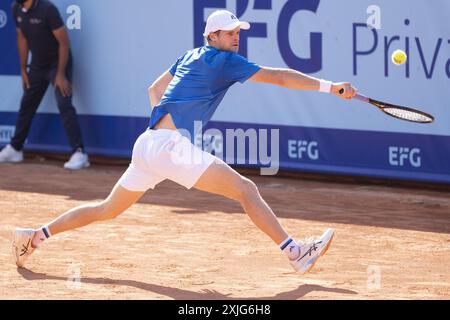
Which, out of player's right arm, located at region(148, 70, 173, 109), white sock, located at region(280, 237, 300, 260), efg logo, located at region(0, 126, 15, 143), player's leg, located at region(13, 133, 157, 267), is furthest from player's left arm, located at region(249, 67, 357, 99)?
efg logo, located at region(0, 126, 15, 143)

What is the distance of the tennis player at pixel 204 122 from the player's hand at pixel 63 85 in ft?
17.0

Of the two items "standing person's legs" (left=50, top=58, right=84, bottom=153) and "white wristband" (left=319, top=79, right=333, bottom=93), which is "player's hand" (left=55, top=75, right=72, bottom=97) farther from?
"white wristband" (left=319, top=79, right=333, bottom=93)

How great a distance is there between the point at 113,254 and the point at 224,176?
148 centimetres

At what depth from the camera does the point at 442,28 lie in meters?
9.33

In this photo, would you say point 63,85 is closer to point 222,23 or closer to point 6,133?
point 6,133

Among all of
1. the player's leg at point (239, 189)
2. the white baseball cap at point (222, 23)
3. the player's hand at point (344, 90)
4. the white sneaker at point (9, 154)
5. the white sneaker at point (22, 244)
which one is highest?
the white baseball cap at point (222, 23)

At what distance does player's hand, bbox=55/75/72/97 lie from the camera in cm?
1134

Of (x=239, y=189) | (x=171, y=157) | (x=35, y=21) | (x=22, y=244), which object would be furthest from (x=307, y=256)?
(x=35, y=21)

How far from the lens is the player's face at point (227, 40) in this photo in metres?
6.20

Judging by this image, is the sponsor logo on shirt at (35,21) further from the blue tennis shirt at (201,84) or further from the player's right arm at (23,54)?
the blue tennis shirt at (201,84)

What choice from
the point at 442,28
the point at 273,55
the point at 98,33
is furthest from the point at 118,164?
the point at 442,28

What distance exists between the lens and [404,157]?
9766mm

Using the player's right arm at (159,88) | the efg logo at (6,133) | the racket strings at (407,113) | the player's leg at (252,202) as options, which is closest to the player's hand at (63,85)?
the efg logo at (6,133)
